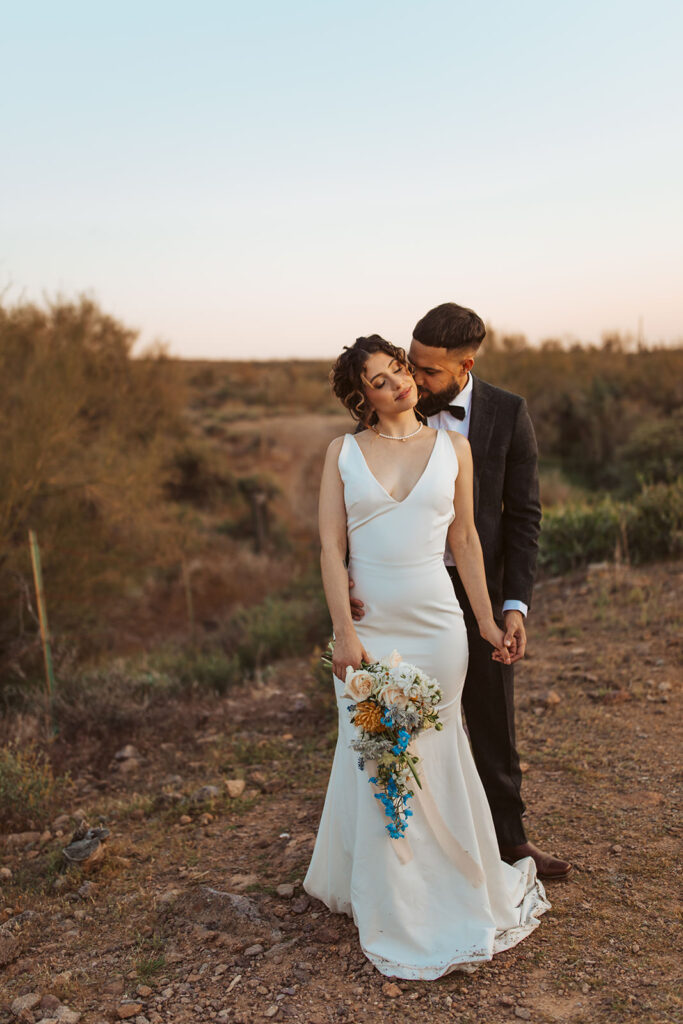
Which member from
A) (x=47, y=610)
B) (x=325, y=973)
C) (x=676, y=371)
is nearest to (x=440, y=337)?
(x=325, y=973)

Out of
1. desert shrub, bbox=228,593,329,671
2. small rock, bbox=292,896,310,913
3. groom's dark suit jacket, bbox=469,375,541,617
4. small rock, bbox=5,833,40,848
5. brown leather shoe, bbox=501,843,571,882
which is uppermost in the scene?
groom's dark suit jacket, bbox=469,375,541,617

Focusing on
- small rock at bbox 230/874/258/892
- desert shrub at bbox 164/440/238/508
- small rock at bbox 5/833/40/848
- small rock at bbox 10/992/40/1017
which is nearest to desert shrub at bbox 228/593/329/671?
small rock at bbox 5/833/40/848

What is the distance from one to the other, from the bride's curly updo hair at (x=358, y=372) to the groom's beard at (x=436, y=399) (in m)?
0.29

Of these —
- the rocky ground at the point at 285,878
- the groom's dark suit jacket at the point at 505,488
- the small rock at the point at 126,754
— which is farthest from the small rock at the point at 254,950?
the small rock at the point at 126,754

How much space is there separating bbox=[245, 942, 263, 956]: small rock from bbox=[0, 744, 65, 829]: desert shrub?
183 centimetres

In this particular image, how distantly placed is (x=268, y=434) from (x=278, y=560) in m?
10.7

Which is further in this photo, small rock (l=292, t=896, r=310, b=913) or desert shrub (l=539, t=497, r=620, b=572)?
desert shrub (l=539, t=497, r=620, b=572)

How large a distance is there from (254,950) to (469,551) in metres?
1.57

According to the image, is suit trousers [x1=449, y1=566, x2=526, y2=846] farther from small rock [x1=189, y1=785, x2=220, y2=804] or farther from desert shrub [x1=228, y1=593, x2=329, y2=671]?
desert shrub [x1=228, y1=593, x2=329, y2=671]

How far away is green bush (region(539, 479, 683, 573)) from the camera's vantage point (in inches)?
311

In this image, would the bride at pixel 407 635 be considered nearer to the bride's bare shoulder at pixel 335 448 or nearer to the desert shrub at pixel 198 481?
the bride's bare shoulder at pixel 335 448

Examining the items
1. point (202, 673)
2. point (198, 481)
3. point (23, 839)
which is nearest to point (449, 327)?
point (23, 839)

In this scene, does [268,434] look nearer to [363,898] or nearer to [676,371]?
[676,371]

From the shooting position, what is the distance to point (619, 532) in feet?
26.8
